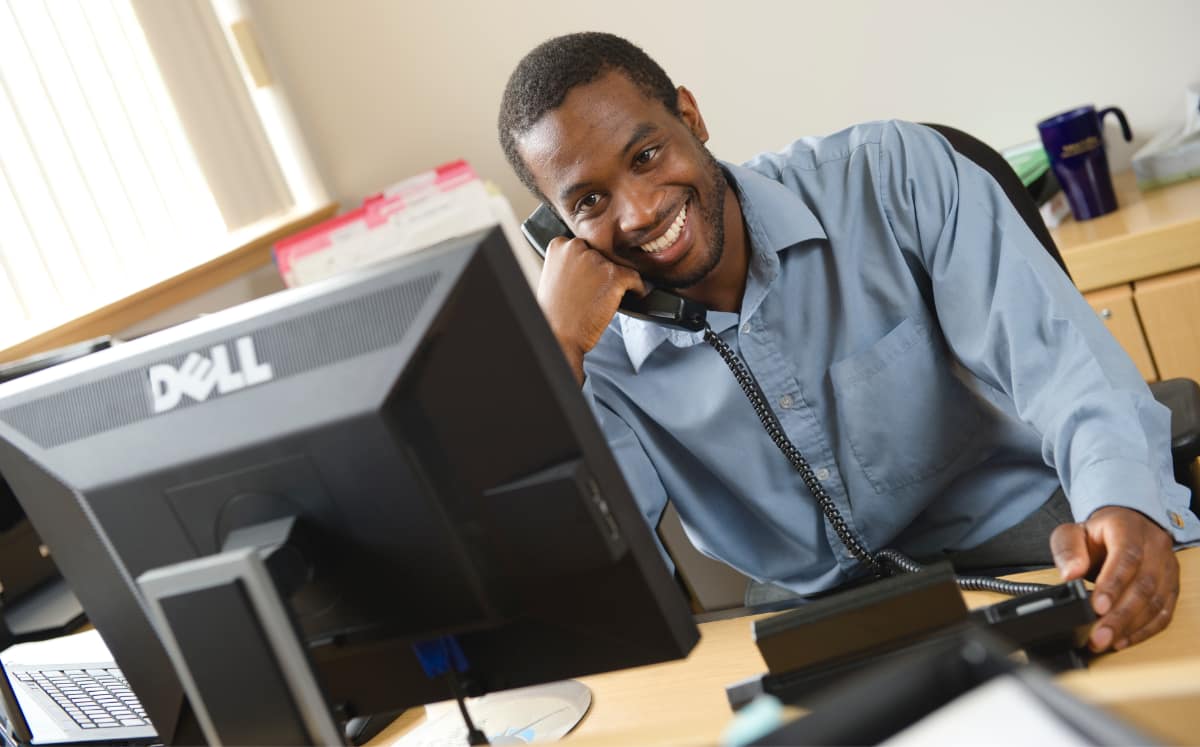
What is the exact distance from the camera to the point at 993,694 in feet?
1.96

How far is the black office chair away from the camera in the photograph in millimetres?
1459

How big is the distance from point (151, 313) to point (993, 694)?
2.40m

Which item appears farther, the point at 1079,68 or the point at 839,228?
the point at 1079,68

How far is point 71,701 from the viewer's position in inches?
60.1

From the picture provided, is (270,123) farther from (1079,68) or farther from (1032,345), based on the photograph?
(1032,345)

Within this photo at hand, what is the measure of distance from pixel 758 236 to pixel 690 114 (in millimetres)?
250

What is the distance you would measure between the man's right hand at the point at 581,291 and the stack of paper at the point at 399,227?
3.89 ft

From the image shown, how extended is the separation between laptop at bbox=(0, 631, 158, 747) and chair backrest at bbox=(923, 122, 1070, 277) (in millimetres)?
1230

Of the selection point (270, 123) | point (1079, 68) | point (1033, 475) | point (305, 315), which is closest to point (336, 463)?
point (305, 315)

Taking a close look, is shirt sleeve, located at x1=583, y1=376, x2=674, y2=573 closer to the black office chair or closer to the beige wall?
the black office chair

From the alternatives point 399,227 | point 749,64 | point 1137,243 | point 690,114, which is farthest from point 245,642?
point 749,64

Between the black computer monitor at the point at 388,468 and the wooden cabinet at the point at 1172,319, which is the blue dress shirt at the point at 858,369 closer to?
the black computer monitor at the point at 388,468

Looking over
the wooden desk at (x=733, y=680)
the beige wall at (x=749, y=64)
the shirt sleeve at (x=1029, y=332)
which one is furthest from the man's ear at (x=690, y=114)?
the beige wall at (x=749, y=64)

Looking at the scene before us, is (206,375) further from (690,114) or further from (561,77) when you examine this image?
(690,114)
